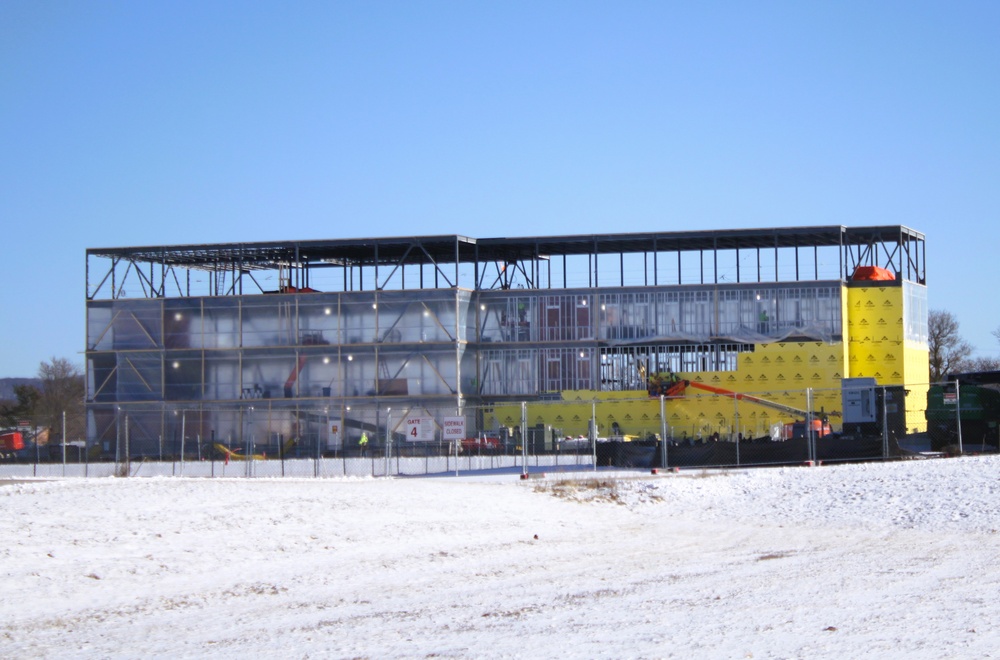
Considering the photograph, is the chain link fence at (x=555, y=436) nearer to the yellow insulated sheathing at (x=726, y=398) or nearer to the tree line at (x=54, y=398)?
the yellow insulated sheathing at (x=726, y=398)

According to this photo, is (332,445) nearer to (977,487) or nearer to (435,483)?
(435,483)

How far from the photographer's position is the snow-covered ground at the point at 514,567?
12055 mm

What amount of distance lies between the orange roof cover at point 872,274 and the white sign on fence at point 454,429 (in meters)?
40.1

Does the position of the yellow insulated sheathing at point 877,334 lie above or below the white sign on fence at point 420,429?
above

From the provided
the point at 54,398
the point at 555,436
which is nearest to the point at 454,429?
the point at 555,436

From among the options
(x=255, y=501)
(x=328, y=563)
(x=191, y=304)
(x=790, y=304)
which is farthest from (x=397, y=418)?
(x=328, y=563)

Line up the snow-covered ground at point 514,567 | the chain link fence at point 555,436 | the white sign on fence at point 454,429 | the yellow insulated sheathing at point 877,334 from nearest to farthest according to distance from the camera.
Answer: the snow-covered ground at point 514,567, the white sign on fence at point 454,429, the chain link fence at point 555,436, the yellow insulated sheathing at point 877,334

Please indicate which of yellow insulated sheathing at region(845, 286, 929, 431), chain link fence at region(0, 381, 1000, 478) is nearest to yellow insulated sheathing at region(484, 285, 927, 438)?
yellow insulated sheathing at region(845, 286, 929, 431)

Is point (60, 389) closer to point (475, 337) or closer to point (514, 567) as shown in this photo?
point (475, 337)

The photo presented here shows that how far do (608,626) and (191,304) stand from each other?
6178cm

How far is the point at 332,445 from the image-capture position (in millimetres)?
63531

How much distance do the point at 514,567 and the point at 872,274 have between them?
55.1 m

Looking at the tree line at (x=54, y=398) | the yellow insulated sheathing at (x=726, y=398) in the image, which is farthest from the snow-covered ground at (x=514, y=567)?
the tree line at (x=54, y=398)

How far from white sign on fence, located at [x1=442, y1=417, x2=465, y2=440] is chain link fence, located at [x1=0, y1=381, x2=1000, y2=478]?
4cm
